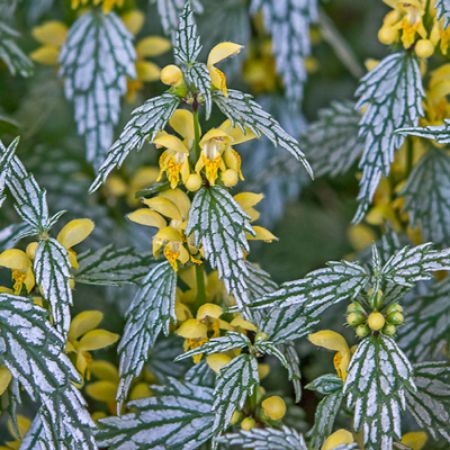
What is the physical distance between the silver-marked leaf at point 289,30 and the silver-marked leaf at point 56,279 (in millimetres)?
763

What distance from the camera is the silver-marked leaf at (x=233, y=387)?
0.96m

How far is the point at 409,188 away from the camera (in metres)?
1.29

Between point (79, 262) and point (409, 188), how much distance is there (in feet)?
1.74

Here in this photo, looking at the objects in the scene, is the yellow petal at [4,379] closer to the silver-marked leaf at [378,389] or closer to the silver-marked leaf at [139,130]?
the silver-marked leaf at [139,130]

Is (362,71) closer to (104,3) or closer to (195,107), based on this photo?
(104,3)

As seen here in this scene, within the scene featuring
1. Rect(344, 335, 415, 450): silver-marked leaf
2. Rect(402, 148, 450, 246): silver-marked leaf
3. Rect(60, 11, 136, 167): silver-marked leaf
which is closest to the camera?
Rect(344, 335, 415, 450): silver-marked leaf

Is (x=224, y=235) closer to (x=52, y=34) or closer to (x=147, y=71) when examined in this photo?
(x=147, y=71)

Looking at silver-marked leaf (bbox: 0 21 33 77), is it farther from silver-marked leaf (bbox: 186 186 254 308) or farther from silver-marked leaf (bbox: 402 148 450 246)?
silver-marked leaf (bbox: 402 148 450 246)

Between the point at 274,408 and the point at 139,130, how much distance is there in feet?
1.29

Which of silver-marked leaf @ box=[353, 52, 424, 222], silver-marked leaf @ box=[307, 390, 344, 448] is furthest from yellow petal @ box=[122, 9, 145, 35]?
silver-marked leaf @ box=[307, 390, 344, 448]

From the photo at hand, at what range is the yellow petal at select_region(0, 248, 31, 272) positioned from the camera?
1.02 m

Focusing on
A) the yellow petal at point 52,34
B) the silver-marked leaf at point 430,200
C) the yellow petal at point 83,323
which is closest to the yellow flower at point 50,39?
the yellow petal at point 52,34

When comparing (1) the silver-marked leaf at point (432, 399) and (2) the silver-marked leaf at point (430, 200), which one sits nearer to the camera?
(1) the silver-marked leaf at point (432, 399)

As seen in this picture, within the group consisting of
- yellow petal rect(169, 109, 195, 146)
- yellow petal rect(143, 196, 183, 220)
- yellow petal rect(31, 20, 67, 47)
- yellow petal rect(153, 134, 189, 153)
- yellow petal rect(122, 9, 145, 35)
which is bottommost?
yellow petal rect(143, 196, 183, 220)
